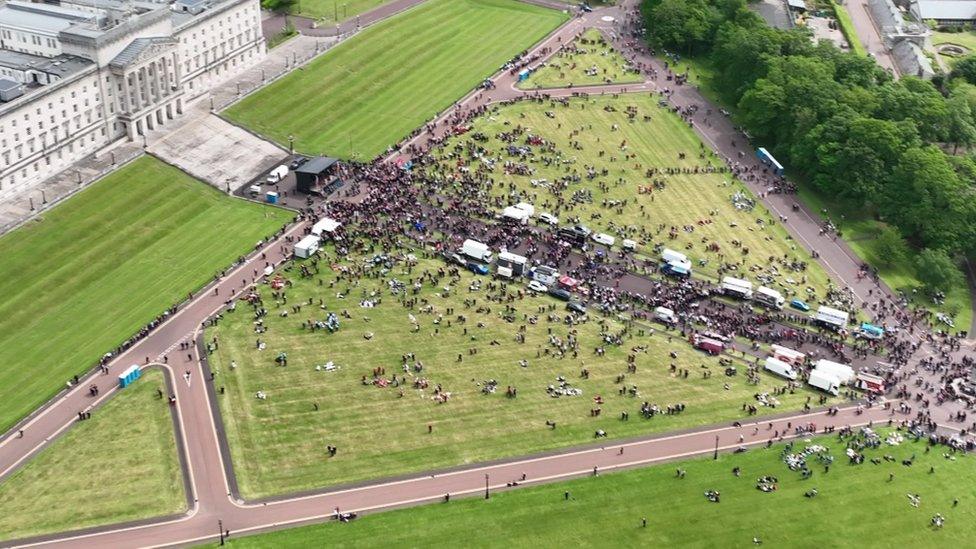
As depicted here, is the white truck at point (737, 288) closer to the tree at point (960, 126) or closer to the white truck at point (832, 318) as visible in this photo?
the white truck at point (832, 318)

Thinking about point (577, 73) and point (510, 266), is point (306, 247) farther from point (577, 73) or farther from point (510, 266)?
point (577, 73)

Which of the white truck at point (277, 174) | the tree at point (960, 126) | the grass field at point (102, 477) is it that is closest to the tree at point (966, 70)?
the tree at point (960, 126)

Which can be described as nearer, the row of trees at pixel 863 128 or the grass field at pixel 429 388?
the grass field at pixel 429 388

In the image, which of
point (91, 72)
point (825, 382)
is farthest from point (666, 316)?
point (91, 72)

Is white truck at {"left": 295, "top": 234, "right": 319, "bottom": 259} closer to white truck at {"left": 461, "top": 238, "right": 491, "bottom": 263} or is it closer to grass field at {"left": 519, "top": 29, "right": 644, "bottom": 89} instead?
white truck at {"left": 461, "top": 238, "right": 491, "bottom": 263}

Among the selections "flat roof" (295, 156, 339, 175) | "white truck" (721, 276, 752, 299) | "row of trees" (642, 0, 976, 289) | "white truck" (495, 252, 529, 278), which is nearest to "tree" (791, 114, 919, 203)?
"row of trees" (642, 0, 976, 289)

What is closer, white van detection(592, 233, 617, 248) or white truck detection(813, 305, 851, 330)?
white truck detection(813, 305, 851, 330)
